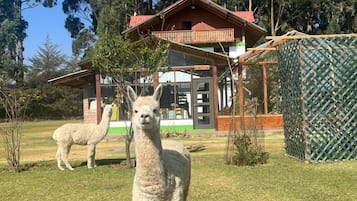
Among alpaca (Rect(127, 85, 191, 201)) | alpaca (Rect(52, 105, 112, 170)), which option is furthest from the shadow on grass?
alpaca (Rect(127, 85, 191, 201))

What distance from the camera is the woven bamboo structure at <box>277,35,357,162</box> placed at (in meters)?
11.8

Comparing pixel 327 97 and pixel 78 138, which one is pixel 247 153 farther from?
pixel 78 138

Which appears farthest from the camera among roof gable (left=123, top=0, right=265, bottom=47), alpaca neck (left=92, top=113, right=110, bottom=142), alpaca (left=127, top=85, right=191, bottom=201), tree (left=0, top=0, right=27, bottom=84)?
tree (left=0, top=0, right=27, bottom=84)

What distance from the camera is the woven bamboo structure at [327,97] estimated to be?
11.8 meters

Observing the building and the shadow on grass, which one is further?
the building

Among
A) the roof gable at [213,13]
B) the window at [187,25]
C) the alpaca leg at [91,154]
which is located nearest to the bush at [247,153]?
the alpaca leg at [91,154]

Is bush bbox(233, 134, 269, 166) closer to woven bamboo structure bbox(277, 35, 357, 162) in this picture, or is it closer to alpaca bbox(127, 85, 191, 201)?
woven bamboo structure bbox(277, 35, 357, 162)

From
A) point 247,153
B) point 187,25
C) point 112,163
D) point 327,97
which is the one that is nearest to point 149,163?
point 247,153

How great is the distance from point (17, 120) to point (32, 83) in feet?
123

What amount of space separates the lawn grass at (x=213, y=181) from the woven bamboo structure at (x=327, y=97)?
0.45m

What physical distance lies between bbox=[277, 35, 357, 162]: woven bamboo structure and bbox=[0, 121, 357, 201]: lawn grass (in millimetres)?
451

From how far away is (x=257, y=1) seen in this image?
51688mm

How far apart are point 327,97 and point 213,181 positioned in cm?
384

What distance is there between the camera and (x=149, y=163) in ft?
16.3
